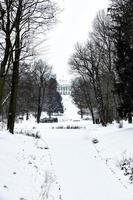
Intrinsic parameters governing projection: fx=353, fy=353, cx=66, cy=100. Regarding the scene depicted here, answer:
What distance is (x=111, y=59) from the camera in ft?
138

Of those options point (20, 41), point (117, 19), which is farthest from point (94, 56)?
point (20, 41)

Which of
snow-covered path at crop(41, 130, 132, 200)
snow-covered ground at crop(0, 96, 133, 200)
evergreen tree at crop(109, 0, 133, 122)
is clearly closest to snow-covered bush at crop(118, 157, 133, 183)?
snow-covered ground at crop(0, 96, 133, 200)

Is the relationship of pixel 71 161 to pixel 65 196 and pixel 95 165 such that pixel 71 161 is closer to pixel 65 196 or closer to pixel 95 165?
pixel 95 165

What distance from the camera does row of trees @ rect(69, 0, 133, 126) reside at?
79.3 ft

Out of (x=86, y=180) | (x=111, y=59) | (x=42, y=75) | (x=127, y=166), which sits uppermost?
(x=42, y=75)

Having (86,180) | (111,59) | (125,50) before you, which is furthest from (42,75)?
(86,180)

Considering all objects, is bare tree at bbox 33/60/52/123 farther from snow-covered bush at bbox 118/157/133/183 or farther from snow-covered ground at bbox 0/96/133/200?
snow-covered bush at bbox 118/157/133/183

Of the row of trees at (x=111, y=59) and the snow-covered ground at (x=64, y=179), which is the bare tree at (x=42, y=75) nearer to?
the row of trees at (x=111, y=59)

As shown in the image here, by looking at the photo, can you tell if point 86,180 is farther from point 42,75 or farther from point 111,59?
point 42,75

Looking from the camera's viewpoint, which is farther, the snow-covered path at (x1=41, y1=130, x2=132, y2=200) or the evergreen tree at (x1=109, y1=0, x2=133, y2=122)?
the evergreen tree at (x1=109, y1=0, x2=133, y2=122)

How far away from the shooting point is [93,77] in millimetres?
46562

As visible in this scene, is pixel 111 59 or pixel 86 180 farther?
pixel 111 59

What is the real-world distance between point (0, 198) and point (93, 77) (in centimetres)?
4000

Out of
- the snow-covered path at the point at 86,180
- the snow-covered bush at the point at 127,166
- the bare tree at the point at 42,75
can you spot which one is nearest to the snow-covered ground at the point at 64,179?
the snow-covered path at the point at 86,180
